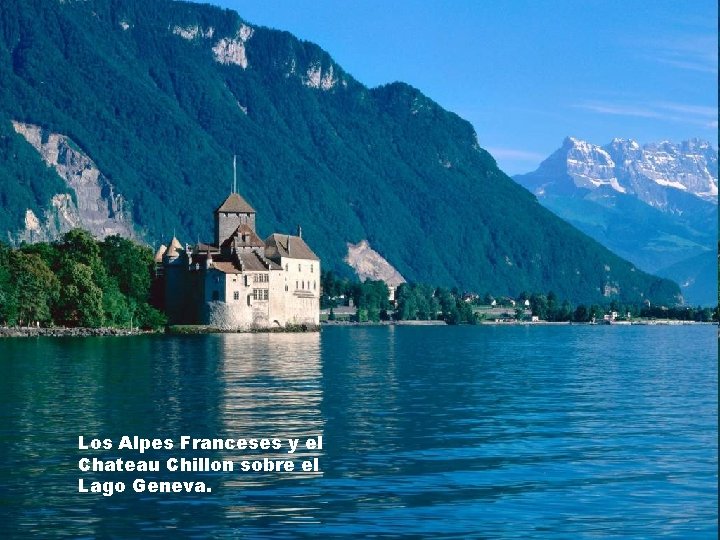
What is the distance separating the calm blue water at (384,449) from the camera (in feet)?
97.2

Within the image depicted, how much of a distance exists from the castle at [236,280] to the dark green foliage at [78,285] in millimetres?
3730

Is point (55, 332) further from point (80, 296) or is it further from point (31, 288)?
point (80, 296)

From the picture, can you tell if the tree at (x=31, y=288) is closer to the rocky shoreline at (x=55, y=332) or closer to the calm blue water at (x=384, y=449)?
the rocky shoreline at (x=55, y=332)

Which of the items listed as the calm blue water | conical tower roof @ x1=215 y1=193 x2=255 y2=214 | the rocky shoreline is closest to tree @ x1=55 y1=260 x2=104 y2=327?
the rocky shoreline

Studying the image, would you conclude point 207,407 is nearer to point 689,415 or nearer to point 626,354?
point 689,415

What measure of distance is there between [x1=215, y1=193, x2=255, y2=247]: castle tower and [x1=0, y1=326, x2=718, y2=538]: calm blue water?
3140 inches

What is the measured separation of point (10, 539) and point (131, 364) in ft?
165

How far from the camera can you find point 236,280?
145 metres

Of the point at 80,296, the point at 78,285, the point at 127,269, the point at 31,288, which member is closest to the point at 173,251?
the point at 127,269

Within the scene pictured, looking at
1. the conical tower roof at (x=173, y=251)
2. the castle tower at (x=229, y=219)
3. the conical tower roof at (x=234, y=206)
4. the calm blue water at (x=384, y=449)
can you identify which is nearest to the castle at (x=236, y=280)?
the castle tower at (x=229, y=219)

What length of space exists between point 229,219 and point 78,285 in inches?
1213

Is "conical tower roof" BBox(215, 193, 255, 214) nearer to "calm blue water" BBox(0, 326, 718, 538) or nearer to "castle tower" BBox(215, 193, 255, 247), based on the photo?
"castle tower" BBox(215, 193, 255, 247)

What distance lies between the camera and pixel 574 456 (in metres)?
38.6

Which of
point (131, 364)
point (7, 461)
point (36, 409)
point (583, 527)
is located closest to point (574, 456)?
point (583, 527)
